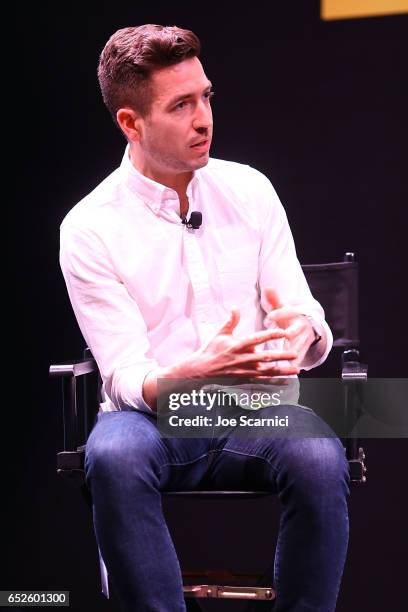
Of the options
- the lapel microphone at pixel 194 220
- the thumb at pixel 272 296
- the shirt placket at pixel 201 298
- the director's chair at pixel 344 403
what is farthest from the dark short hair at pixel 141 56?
the director's chair at pixel 344 403

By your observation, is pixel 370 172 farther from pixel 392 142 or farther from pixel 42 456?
pixel 42 456

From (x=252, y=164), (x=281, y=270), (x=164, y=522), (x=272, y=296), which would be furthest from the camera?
(x=252, y=164)

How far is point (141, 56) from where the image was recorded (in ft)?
8.01

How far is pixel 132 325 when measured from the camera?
240 centimetres

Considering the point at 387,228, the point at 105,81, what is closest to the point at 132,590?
the point at 105,81

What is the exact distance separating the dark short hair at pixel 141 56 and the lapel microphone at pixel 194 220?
276 mm

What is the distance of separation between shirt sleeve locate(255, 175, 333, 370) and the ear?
0.36 metres

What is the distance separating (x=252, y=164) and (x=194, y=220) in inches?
29.1

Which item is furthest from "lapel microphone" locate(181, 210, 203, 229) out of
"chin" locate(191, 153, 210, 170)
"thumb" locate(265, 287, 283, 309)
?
"thumb" locate(265, 287, 283, 309)

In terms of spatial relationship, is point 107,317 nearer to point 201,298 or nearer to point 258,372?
point 201,298

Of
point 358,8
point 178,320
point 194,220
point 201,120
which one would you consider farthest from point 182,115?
point 358,8

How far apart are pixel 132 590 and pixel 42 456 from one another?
4.61ft

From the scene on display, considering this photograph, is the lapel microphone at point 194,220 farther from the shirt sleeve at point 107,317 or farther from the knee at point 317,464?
the knee at point 317,464

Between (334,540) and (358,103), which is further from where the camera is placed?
(358,103)
